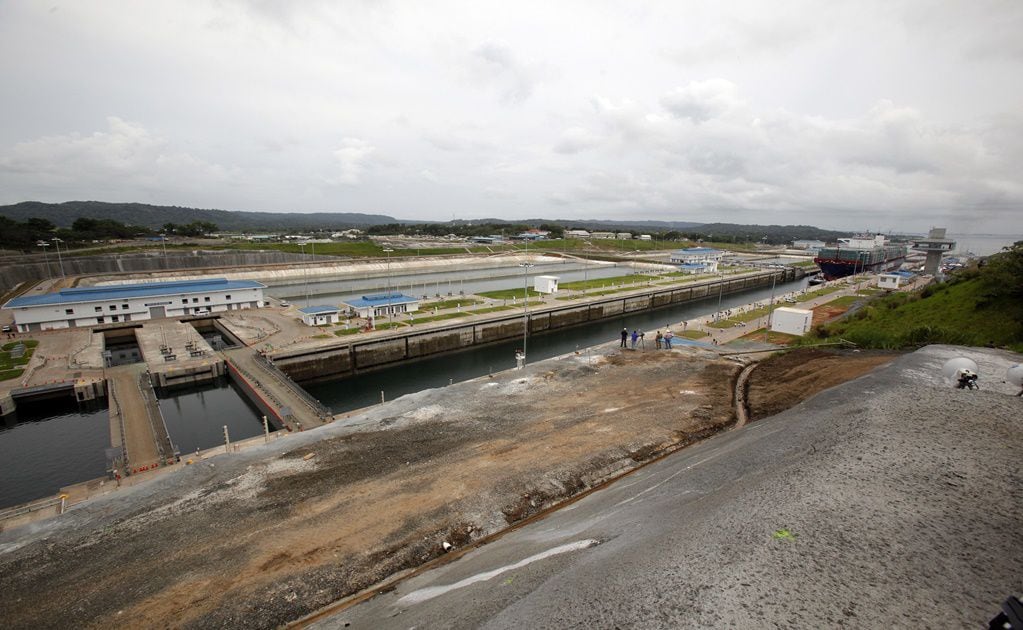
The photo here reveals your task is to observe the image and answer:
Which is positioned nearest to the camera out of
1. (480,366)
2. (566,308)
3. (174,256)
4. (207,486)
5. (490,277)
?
(207,486)

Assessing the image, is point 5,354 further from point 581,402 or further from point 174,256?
point 174,256

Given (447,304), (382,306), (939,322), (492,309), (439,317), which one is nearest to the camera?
(939,322)

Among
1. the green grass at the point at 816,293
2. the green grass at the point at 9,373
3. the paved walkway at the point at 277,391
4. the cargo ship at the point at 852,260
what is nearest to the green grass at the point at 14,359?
the green grass at the point at 9,373

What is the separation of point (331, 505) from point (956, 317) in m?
42.6

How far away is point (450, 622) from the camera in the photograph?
7207 mm

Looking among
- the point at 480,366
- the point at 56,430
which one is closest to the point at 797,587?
the point at 480,366

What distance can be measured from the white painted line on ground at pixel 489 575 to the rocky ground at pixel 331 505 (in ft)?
5.68

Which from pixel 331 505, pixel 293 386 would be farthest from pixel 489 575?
pixel 293 386

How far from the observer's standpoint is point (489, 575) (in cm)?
884

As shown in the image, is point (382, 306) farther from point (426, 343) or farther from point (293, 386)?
point (293, 386)

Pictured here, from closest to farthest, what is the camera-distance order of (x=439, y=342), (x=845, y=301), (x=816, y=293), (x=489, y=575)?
(x=489, y=575) < (x=439, y=342) < (x=845, y=301) < (x=816, y=293)

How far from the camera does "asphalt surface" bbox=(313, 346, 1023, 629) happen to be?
547 cm

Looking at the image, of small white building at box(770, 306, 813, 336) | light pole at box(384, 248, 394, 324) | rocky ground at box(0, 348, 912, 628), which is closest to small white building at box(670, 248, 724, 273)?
small white building at box(770, 306, 813, 336)

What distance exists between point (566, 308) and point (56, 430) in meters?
45.8
